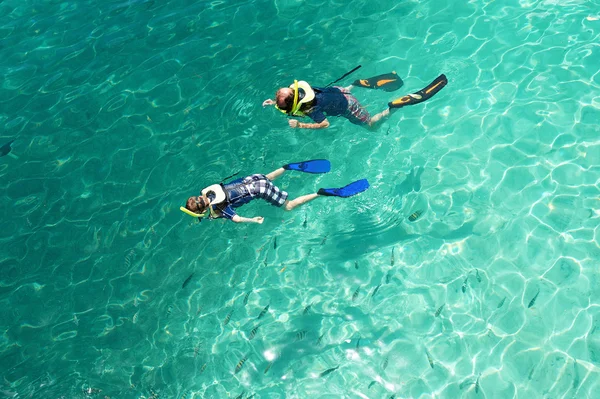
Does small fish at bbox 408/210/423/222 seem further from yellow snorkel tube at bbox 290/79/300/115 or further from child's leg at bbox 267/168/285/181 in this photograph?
yellow snorkel tube at bbox 290/79/300/115

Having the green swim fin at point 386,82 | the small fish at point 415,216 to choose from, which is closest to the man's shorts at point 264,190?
the small fish at point 415,216

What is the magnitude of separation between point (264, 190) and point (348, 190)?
1.49 metres

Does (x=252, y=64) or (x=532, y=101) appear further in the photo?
(x=252, y=64)

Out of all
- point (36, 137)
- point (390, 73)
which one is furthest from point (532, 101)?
point (36, 137)

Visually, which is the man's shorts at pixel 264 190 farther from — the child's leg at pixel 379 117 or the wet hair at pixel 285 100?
the child's leg at pixel 379 117

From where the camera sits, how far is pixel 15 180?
10.8 metres

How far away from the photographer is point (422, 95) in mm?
9750

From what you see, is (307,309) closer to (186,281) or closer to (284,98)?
(186,281)

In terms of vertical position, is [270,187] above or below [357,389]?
above

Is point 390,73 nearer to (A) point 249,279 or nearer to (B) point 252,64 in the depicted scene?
(B) point 252,64

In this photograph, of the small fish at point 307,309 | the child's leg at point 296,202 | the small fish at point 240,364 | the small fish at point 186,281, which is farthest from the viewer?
the small fish at point 186,281

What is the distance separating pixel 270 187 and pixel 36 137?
19.8 ft

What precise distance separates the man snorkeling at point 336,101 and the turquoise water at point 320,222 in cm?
49

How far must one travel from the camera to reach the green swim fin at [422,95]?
950 cm
